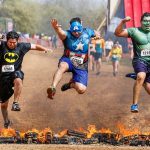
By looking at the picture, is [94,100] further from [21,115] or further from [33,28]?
[33,28]

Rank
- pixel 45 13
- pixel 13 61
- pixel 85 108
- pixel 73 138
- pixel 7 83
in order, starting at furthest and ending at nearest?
pixel 45 13, pixel 85 108, pixel 7 83, pixel 73 138, pixel 13 61

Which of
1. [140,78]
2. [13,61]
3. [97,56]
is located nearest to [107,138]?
[140,78]

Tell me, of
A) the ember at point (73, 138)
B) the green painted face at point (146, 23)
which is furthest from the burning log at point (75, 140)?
the green painted face at point (146, 23)

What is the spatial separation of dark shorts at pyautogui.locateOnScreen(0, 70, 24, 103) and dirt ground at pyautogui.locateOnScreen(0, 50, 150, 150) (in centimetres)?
392

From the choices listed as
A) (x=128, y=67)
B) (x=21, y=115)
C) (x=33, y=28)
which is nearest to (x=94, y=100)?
(x=21, y=115)

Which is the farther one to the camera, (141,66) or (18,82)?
(18,82)

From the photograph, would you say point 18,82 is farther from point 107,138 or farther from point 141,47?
point 141,47

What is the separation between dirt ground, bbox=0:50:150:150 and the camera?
55.8ft

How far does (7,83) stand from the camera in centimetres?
1185

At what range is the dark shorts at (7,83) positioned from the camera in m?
11.6

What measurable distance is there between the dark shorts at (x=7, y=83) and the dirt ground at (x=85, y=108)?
392 cm

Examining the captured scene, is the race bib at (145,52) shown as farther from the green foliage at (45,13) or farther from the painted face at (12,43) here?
the green foliage at (45,13)

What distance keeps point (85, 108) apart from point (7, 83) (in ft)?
24.5

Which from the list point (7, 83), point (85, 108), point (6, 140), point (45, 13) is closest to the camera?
point (6, 140)
